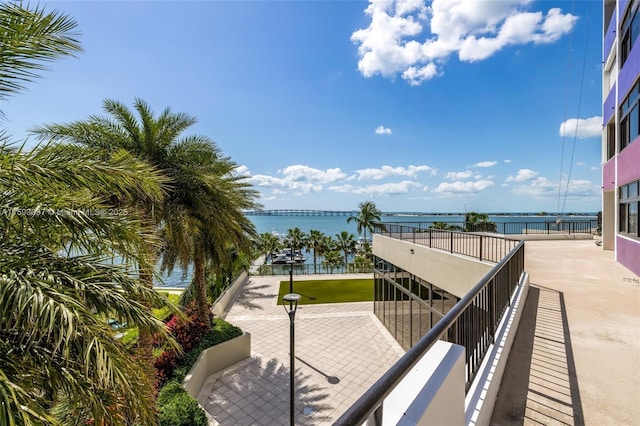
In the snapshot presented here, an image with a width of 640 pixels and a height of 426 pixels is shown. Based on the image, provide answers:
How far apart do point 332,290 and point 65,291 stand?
21593mm

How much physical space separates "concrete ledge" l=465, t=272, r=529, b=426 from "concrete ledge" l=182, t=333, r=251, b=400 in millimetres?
9035

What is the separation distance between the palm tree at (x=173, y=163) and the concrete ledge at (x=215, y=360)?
138 inches

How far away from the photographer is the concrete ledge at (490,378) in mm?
2586

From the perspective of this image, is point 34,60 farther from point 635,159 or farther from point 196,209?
point 635,159

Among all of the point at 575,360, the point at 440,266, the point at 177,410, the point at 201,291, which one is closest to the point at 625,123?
the point at 440,266

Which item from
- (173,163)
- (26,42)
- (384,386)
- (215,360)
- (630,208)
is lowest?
(215,360)

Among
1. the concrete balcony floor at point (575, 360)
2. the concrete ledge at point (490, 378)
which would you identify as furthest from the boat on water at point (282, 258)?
the concrete ledge at point (490, 378)

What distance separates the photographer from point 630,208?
9617 mm

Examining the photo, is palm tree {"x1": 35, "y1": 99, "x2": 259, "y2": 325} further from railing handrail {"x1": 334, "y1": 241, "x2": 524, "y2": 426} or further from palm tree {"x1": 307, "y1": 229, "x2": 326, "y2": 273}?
palm tree {"x1": 307, "y1": 229, "x2": 326, "y2": 273}

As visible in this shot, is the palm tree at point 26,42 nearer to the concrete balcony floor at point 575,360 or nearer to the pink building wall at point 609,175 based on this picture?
the concrete balcony floor at point 575,360

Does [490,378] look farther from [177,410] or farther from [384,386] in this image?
[177,410]

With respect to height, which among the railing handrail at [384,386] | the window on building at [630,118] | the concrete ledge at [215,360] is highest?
the window on building at [630,118]

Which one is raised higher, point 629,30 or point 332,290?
point 629,30

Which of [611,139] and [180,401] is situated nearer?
[180,401]
